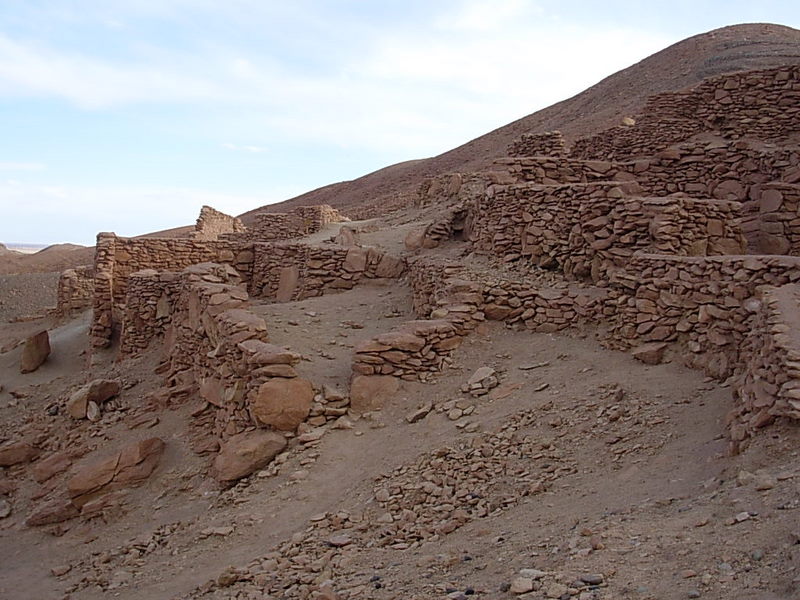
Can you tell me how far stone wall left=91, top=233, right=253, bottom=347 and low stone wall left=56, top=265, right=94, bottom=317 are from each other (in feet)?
17.5

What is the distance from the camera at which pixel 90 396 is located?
36.7 feet

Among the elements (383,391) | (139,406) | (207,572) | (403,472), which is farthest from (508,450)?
(139,406)

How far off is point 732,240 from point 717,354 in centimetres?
279

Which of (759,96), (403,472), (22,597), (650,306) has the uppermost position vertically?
(759,96)

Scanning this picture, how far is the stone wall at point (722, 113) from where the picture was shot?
44.5ft

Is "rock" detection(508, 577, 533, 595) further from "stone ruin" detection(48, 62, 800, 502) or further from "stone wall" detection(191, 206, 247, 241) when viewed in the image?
"stone wall" detection(191, 206, 247, 241)

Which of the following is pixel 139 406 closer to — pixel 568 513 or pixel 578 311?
pixel 578 311

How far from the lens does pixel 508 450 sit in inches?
269

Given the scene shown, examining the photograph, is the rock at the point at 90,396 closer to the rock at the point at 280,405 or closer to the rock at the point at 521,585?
the rock at the point at 280,405

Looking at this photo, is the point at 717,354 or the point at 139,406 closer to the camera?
the point at 717,354

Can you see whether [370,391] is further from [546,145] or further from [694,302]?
[546,145]

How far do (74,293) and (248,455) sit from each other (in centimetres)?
1346

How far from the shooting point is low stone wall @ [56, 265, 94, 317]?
1948cm

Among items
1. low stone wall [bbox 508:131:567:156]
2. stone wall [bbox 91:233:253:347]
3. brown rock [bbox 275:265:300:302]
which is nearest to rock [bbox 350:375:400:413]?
brown rock [bbox 275:265:300:302]
